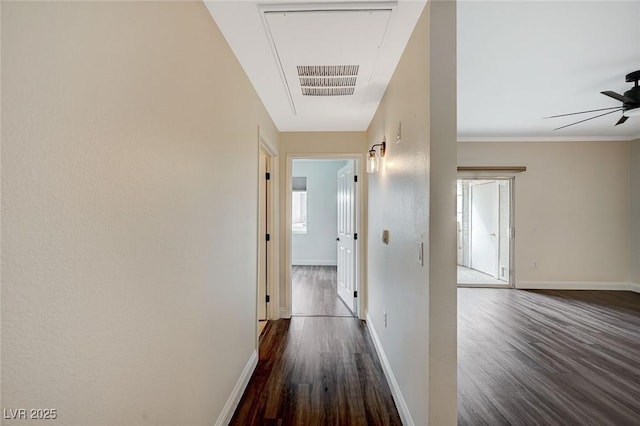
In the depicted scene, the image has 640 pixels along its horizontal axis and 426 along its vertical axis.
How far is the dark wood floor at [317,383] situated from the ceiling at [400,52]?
8.18 feet

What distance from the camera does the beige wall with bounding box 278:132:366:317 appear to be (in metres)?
3.67

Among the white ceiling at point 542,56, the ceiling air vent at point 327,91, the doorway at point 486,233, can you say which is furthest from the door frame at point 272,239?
the doorway at point 486,233

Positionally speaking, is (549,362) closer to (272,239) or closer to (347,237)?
(347,237)

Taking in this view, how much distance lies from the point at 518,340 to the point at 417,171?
107 inches

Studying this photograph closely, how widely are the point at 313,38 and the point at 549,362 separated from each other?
3.44 meters

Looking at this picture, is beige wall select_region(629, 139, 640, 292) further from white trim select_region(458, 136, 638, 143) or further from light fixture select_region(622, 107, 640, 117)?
light fixture select_region(622, 107, 640, 117)

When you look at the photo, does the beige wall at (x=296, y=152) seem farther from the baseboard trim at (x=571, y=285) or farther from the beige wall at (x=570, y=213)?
the baseboard trim at (x=571, y=285)

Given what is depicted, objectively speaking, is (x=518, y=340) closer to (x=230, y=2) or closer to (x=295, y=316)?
(x=295, y=316)

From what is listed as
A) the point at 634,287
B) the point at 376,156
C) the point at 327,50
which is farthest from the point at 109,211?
the point at 634,287

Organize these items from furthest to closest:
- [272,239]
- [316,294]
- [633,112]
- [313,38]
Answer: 1. [316,294]
2. [272,239]
3. [633,112]
4. [313,38]

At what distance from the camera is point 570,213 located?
5.04 meters

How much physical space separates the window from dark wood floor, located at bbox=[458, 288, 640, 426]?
4.37m

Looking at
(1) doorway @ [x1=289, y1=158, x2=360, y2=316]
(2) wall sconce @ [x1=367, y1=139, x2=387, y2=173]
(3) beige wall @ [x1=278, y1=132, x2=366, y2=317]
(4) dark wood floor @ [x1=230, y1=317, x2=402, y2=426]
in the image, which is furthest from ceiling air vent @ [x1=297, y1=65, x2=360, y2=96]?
(4) dark wood floor @ [x1=230, y1=317, x2=402, y2=426]

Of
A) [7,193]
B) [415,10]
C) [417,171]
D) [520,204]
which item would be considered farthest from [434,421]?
[520,204]
